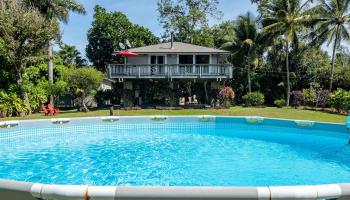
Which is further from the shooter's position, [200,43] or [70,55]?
[70,55]

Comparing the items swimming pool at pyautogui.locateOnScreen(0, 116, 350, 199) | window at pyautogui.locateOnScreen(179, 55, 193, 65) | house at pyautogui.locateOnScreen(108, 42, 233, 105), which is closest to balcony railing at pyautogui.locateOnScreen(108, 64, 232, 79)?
house at pyautogui.locateOnScreen(108, 42, 233, 105)

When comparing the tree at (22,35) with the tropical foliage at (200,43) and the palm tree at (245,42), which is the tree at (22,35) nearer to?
the tropical foliage at (200,43)

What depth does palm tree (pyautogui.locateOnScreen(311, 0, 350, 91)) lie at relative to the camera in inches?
1146

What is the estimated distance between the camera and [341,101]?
75.4ft

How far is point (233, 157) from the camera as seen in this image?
1121 cm

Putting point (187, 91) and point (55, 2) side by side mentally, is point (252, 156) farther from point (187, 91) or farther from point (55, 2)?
point (55, 2)

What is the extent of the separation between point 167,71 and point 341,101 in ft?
44.5

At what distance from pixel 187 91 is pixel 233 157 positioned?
22.8 meters

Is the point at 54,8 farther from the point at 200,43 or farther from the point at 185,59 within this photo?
the point at 200,43

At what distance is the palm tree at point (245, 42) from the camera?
3219 centimetres

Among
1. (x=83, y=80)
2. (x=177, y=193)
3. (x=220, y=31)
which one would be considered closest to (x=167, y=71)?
→ (x=83, y=80)

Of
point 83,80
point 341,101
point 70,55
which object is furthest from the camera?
point 70,55

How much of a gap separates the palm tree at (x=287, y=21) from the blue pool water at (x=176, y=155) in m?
15.2

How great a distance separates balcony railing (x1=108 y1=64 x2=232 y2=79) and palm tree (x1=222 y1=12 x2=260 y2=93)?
22.9 ft
